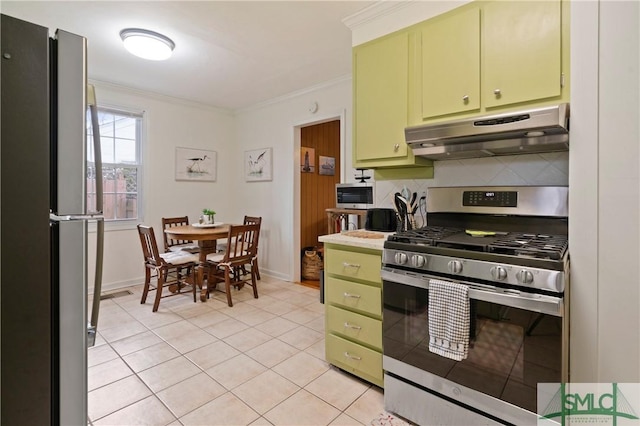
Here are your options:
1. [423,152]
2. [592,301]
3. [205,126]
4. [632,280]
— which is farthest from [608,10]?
[205,126]

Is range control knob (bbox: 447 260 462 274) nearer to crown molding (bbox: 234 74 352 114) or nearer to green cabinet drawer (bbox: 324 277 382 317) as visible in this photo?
green cabinet drawer (bbox: 324 277 382 317)

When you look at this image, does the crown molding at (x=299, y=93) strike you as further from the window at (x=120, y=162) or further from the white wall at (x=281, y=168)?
the window at (x=120, y=162)

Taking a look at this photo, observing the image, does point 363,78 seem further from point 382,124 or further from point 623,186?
point 623,186

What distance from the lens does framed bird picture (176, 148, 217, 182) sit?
435 centimetres

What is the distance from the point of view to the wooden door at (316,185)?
172 inches

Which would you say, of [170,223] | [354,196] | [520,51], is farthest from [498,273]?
[170,223]

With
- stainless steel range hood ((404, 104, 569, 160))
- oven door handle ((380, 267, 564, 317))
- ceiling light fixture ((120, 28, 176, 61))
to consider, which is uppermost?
Result: ceiling light fixture ((120, 28, 176, 61))

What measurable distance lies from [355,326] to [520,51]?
5.74 ft

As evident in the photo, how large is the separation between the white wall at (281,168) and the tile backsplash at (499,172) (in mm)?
1718

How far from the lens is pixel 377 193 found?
101 inches

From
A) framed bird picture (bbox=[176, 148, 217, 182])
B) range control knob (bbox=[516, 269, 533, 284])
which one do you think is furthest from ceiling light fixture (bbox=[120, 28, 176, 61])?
range control knob (bbox=[516, 269, 533, 284])

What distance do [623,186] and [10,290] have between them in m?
2.07

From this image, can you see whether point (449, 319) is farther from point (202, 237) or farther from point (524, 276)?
point (202, 237)

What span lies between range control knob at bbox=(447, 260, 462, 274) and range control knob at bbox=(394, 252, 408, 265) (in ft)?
0.71
